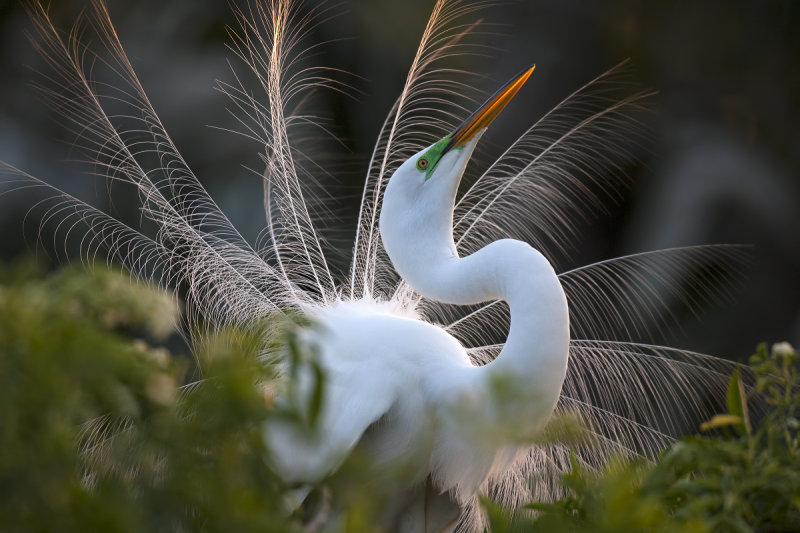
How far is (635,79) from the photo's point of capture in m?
5.15

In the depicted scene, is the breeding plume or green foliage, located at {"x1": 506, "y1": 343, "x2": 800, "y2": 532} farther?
the breeding plume

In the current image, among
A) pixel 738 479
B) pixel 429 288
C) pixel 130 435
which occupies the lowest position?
pixel 429 288

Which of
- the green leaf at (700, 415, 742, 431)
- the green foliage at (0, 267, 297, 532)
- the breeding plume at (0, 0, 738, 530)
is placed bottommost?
the breeding plume at (0, 0, 738, 530)

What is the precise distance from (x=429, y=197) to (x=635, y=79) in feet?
12.4

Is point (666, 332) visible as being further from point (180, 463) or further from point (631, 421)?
point (180, 463)

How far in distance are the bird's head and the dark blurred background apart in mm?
2961

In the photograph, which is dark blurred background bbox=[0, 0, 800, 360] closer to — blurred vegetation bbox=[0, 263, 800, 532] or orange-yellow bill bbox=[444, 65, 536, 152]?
orange-yellow bill bbox=[444, 65, 536, 152]

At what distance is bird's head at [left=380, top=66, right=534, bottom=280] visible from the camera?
1.82m

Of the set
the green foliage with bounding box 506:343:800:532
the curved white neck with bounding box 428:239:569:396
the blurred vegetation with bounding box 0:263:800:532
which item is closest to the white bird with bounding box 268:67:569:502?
the curved white neck with bounding box 428:239:569:396

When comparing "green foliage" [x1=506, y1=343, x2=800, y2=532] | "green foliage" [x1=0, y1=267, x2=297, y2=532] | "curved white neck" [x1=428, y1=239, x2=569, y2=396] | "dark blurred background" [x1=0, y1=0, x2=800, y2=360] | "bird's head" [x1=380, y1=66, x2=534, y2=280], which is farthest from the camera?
"dark blurred background" [x1=0, y1=0, x2=800, y2=360]

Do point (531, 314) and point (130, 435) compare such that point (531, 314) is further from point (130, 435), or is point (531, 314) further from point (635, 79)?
point (635, 79)

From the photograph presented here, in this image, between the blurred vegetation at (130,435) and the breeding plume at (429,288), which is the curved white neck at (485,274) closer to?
the breeding plume at (429,288)

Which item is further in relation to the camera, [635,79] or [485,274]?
[635,79]

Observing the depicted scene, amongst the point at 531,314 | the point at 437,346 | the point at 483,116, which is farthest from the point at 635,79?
the point at 531,314
